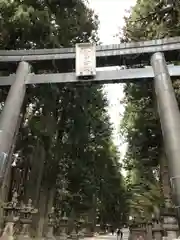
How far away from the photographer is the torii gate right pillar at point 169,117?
7020 millimetres

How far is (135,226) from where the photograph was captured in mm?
12352

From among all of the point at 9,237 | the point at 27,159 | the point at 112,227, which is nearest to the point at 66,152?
the point at 27,159

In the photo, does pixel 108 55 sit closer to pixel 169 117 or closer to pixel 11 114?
pixel 169 117

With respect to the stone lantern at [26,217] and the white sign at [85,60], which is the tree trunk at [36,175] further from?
the white sign at [85,60]

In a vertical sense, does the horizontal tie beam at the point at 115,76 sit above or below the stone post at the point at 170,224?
above

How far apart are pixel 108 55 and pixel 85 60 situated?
72 centimetres

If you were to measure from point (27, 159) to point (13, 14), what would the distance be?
6.83m

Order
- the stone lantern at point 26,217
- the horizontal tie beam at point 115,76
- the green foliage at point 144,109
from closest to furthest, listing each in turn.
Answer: the horizontal tie beam at point 115,76 < the green foliage at point 144,109 < the stone lantern at point 26,217

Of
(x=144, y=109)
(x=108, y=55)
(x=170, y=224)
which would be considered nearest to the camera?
(x=108, y=55)

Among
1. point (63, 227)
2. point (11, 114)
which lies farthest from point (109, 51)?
point (63, 227)

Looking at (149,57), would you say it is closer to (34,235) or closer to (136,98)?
(136,98)

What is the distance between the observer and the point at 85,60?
9539 mm

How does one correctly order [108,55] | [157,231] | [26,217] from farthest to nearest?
[26,217] → [157,231] → [108,55]

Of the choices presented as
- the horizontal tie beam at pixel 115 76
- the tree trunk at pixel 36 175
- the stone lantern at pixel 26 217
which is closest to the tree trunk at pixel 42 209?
the stone lantern at pixel 26 217
